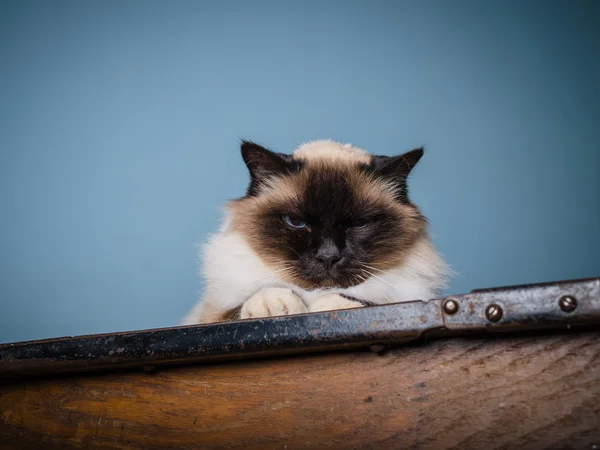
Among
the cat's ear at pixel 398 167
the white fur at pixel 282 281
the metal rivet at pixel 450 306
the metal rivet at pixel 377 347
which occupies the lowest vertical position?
the white fur at pixel 282 281

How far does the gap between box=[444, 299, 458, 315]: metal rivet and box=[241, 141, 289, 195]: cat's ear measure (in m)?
0.94

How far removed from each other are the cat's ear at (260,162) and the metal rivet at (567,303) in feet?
3.37

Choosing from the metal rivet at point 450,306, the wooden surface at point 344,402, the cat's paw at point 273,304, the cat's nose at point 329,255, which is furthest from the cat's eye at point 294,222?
the metal rivet at point 450,306

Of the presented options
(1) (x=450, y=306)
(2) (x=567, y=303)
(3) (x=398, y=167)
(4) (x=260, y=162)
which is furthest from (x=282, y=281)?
(2) (x=567, y=303)

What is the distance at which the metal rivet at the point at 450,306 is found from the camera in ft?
2.12

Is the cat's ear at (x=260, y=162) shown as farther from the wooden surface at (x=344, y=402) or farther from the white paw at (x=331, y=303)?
the wooden surface at (x=344, y=402)

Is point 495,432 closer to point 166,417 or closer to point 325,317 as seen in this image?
point 325,317

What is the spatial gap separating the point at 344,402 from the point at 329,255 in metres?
0.57

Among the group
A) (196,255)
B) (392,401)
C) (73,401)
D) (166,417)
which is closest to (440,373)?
(392,401)

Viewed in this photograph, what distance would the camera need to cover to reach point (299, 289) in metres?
1.31

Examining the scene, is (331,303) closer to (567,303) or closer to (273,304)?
(273,304)

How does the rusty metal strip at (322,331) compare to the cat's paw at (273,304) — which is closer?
the rusty metal strip at (322,331)

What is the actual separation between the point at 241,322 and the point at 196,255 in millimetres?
914

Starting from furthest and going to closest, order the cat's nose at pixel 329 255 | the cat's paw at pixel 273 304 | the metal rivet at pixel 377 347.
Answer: the cat's nose at pixel 329 255 → the cat's paw at pixel 273 304 → the metal rivet at pixel 377 347
